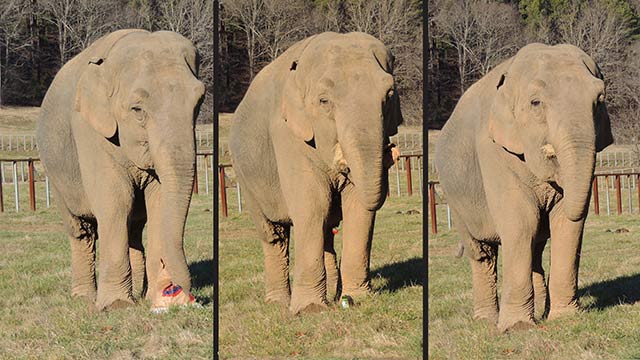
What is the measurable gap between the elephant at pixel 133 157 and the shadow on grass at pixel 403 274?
115cm

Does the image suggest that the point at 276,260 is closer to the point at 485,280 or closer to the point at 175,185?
the point at 175,185

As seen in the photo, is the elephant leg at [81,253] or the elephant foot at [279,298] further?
the elephant leg at [81,253]

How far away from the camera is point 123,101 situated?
23.0ft

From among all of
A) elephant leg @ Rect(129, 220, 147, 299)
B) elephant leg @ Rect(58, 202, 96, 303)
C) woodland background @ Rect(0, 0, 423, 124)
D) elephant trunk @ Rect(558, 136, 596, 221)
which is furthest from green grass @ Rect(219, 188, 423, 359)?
elephant leg @ Rect(58, 202, 96, 303)

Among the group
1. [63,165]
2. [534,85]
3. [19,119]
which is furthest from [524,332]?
[19,119]

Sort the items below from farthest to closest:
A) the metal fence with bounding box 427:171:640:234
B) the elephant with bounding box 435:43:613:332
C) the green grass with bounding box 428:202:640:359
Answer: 1. the metal fence with bounding box 427:171:640:234
2. the elephant with bounding box 435:43:613:332
3. the green grass with bounding box 428:202:640:359

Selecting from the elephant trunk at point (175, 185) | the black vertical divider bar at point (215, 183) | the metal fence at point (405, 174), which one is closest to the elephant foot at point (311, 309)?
the black vertical divider bar at point (215, 183)

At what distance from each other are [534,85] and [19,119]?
10.9 meters

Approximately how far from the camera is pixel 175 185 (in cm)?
668

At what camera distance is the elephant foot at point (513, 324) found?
6.32 metres

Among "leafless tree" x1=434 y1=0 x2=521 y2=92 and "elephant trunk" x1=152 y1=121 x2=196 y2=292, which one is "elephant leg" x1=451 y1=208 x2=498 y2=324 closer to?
"leafless tree" x1=434 y1=0 x2=521 y2=92

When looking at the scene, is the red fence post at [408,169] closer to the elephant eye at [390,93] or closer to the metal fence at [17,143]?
the elephant eye at [390,93]

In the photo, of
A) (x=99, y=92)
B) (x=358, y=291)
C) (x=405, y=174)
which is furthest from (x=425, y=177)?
(x=99, y=92)

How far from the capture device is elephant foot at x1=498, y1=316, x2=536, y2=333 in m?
6.32
